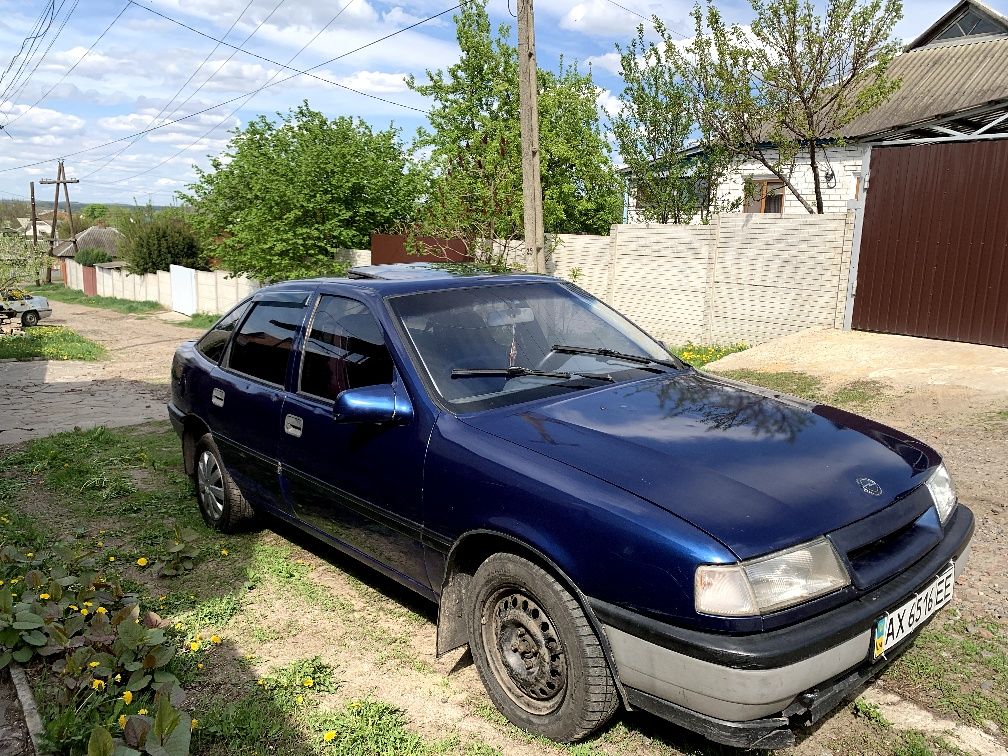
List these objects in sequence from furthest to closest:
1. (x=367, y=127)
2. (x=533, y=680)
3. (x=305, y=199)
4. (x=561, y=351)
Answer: (x=367, y=127)
(x=305, y=199)
(x=561, y=351)
(x=533, y=680)

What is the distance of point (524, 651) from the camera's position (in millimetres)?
2791

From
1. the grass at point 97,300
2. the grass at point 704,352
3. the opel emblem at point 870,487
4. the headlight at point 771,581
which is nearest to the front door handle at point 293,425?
the headlight at point 771,581

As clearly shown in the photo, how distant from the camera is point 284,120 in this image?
21391 mm

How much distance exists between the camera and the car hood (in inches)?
94.2

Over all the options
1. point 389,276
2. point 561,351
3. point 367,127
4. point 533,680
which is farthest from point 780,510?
point 367,127

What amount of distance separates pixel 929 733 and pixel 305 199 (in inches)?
766

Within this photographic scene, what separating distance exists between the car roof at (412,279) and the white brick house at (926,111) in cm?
1366

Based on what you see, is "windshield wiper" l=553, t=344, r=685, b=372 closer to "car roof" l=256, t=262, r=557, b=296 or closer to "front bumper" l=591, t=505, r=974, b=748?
"car roof" l=256, t=262, r=557, b=296

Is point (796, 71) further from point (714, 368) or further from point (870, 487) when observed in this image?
point (870, 487)

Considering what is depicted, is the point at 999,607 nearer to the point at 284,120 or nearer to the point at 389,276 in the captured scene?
the point at 389,276

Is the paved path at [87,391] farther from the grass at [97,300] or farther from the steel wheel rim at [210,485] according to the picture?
the grass at [97,300]

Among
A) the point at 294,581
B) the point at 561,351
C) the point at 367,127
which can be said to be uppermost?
the point at 367,127

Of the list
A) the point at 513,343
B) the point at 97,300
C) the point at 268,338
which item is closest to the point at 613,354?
the point at 513,343

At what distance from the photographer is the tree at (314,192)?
20234 millimetres
